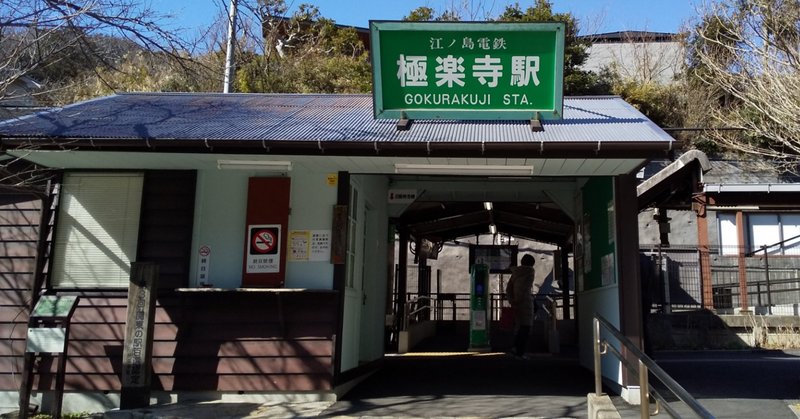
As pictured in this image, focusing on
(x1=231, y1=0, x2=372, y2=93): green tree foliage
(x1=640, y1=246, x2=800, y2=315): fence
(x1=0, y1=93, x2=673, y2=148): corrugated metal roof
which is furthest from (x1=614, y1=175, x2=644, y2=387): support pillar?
(x1=231, y1=0, x2=372, y2=93): green tree foliage

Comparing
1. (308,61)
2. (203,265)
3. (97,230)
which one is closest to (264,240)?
(203,265)

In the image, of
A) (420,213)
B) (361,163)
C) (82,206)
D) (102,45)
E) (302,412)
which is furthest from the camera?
(420,213)

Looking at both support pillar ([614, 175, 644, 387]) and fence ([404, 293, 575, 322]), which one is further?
fence ([404, 293, 575, 322])

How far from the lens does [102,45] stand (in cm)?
859

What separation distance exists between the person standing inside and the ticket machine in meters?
1.57

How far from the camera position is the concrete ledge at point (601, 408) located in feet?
18.2

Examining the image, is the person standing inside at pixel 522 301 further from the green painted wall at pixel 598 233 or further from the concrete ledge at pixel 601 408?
the concrete ledge at pixel 601 408

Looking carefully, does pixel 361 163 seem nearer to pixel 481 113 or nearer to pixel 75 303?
pixel 481 113

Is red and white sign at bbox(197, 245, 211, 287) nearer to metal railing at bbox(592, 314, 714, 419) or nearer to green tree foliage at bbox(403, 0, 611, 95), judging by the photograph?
metal railing at bbox(592, 314, 714, 419)

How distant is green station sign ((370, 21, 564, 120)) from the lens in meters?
7.47

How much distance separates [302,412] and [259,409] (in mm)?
473

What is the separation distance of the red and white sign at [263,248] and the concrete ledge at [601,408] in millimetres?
3644

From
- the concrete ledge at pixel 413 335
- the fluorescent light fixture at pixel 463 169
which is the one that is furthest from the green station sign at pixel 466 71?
the concrete ledge at pixel 413 335

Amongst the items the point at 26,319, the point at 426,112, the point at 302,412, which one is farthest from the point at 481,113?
the point at 26,319
